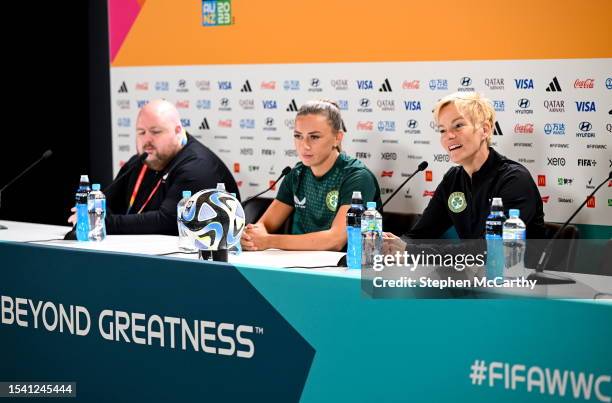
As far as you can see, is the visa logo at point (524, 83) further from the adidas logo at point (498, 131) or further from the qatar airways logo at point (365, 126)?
the qatar airways logo at point (365, 126)

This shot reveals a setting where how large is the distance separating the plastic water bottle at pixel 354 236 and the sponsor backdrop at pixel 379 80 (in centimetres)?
132

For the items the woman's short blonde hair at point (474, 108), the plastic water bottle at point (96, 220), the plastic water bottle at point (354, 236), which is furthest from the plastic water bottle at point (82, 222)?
the woman's short blonde hair at point (474, 108)

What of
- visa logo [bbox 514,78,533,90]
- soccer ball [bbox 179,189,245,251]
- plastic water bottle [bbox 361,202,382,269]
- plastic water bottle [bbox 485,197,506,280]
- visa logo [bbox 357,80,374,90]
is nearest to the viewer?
plastic water bottle [bbox 485,197,506,280]

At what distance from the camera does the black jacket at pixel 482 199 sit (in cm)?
404

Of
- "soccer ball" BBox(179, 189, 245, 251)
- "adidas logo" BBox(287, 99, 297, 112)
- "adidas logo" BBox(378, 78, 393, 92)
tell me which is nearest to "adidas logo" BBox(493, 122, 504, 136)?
"adidas logo" BBox(378, 78, 393, 92)

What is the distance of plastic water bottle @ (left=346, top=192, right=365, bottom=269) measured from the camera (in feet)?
11.3

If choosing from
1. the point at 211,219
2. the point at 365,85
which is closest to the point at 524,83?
the point at 365,85

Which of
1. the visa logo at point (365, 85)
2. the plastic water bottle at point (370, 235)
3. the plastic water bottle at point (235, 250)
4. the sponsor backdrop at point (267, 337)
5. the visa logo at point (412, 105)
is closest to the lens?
the sponsor backdrop at point (267, 337)

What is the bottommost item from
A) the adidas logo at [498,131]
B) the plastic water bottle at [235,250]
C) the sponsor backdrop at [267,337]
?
the sponsor backdrop at [267,337]

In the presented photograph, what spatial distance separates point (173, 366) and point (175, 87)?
2.83 metres

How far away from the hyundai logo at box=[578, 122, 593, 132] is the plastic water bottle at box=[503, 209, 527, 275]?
143 cm

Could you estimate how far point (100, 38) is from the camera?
6301 millimetres

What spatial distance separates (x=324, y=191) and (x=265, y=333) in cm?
149

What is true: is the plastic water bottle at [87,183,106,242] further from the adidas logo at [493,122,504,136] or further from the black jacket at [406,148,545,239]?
the adidas logo at [493,122,504,136]
